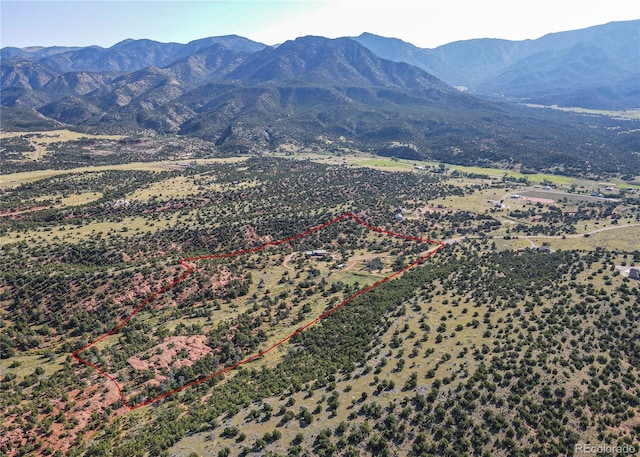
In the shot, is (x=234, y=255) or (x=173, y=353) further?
(x=234, y=255)

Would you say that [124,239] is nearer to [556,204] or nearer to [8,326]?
[8,326]

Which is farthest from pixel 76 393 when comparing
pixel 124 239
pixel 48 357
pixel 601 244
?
pixel 601 244

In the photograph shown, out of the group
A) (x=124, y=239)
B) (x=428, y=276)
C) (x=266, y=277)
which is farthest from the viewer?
(x=124, y=239)

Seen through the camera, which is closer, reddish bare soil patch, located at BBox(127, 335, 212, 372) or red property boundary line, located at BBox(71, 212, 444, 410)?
red property boundary line, located at BBox(71, 212, 444, 410)

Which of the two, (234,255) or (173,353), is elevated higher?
(234,255)

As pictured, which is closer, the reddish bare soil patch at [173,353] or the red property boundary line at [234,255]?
the red property boundary line at [234,255]

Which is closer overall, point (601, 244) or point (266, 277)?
point (266, 277)

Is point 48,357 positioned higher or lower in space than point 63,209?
lower

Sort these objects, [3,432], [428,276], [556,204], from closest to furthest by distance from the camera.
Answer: [3,432], [428,276], [556,204]

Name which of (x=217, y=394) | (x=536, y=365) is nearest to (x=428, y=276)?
(x=536, y=365)
